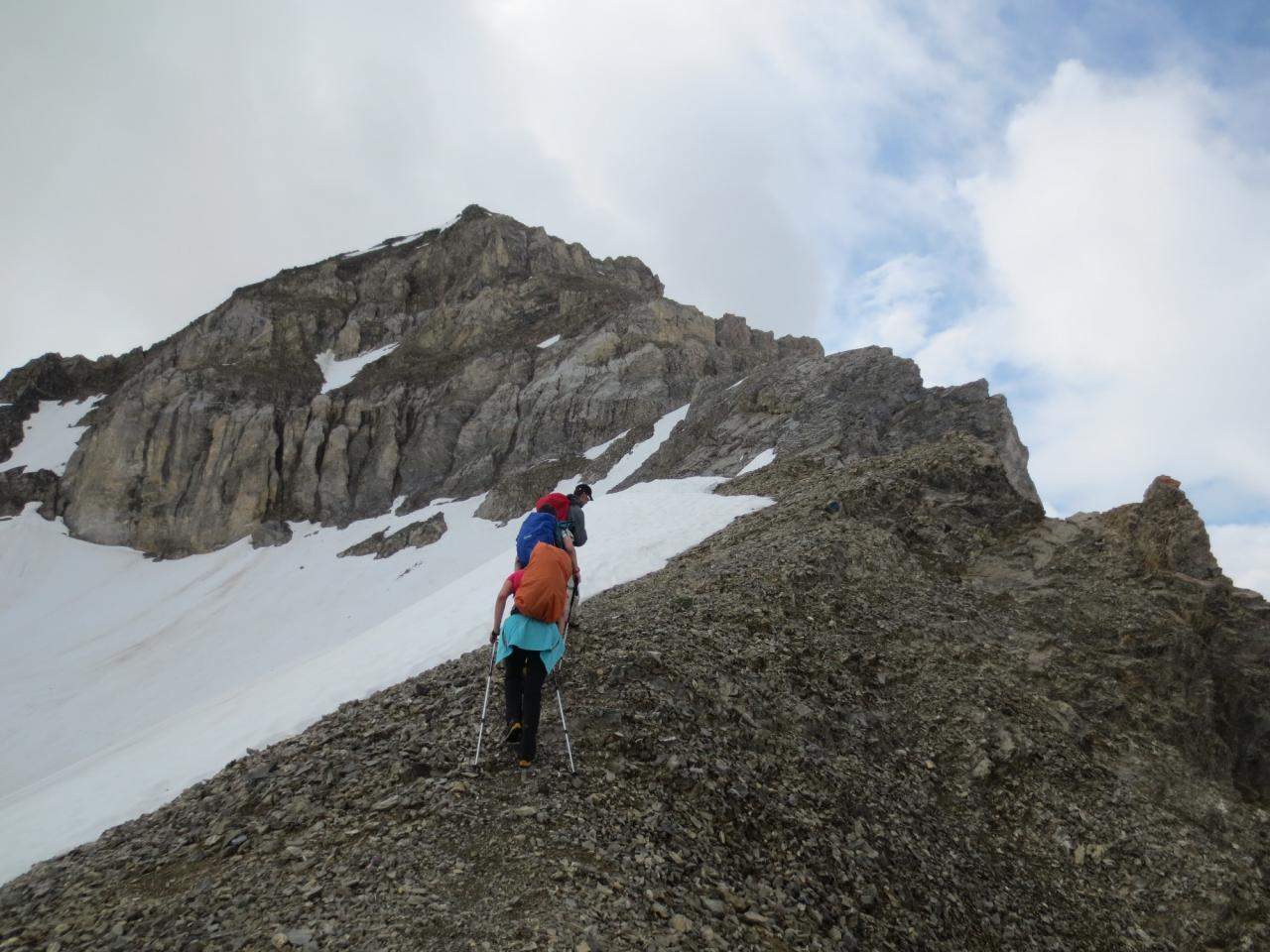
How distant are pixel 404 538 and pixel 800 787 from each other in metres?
41.0

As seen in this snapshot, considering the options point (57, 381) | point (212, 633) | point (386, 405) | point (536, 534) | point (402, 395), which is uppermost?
point (57, 381)

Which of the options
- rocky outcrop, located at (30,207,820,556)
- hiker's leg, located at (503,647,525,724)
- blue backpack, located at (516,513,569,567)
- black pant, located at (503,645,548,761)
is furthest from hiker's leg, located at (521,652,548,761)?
rocky outcrop, located at (30,207,820,556)

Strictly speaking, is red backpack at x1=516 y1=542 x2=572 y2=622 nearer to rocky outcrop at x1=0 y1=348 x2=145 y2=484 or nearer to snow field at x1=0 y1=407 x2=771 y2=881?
snow field at x1=0 y1=407 x2=771 y2=881

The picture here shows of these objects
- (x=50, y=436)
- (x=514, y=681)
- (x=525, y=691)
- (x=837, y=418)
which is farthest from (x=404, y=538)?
(x=50, y=436)

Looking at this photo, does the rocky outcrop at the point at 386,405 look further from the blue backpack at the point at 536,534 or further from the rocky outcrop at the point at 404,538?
the blue backpack at the point at 536,534

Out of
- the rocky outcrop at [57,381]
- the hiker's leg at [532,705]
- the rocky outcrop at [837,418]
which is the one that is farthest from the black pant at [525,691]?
the rocky outcrop at [57,381]

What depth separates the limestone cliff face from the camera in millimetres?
50219

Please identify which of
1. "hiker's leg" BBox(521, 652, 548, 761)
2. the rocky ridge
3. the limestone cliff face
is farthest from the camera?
the limestone cliff face

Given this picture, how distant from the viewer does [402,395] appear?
195 ft

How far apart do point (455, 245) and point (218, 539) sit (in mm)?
38741

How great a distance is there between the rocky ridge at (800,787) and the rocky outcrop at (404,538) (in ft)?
106

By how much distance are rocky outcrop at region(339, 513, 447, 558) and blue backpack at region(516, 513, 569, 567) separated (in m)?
37.2

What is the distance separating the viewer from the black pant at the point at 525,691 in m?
6.79

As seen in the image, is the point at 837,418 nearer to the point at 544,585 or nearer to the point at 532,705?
the point at 544,585
